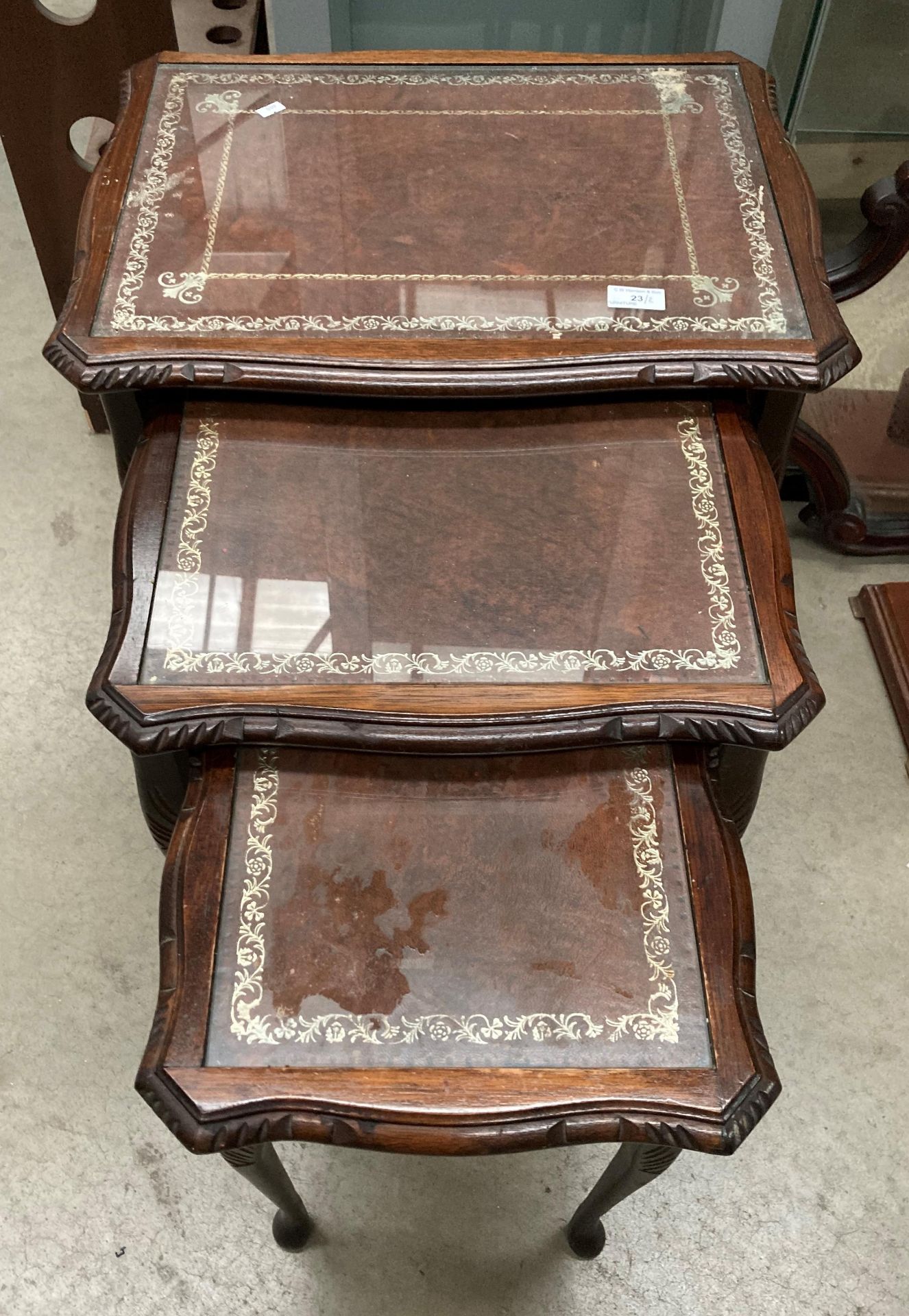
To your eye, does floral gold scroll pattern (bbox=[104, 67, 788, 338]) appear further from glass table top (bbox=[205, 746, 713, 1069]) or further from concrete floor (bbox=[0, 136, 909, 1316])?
concrete floor (bbox=[0, 136, 909, 1316])

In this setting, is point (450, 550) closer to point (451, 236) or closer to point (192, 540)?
point (192, 540)

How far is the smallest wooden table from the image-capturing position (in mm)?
1079

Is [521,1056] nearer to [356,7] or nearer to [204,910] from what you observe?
[204,910]

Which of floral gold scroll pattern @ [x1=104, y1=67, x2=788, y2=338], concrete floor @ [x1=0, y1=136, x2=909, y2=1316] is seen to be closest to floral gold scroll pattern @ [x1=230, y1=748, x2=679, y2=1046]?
concrete floor @ [x1=0, y1=136, x2=909, y2=1316]

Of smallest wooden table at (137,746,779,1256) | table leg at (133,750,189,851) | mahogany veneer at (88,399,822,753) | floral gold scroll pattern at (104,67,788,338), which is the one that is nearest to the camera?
smallest wooden table at (137,746,779,1256)

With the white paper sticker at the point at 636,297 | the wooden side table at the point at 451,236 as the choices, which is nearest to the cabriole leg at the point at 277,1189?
the wooden side table at the point at 451,236

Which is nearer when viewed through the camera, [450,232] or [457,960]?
[457,960]

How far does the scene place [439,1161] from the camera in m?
1.64

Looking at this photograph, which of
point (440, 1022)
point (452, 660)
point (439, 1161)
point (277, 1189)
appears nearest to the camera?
point (440, 1022)

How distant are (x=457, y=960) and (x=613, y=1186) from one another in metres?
0.42

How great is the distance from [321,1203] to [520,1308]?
0.96ft

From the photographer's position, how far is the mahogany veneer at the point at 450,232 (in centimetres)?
145

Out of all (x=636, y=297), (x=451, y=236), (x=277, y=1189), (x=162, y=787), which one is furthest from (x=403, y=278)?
(x=277, y=1189)

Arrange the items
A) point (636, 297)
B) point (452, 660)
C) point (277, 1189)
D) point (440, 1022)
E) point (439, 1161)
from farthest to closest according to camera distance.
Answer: point (439, 1161), point (636, 297), point (277, 1189), point (452, 660), point (440, 1022)
